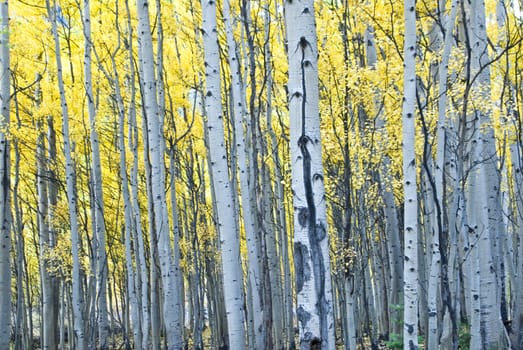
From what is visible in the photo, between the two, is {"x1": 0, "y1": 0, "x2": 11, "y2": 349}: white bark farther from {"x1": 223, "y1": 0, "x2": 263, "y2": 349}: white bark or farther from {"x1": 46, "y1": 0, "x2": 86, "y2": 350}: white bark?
{"x1": 223, "y1": 0, "x2": 263, "y2": 349}: white bark

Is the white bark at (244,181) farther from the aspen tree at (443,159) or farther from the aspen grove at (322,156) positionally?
the aspen tree at (443,159)

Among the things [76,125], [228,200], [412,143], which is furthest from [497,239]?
[76,125]

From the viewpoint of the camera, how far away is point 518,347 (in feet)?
22.2

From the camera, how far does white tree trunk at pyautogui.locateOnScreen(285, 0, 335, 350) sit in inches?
124

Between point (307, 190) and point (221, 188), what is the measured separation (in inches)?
88.9

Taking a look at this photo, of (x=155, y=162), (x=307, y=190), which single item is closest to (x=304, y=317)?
(x=307, y=190)

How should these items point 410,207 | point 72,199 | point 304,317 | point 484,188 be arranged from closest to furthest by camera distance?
point 304,317, point 410,207, point 484,188, point 72,199

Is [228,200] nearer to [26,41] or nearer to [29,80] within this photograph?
[26,41]

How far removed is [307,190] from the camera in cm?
328

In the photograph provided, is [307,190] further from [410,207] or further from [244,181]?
[244,181]

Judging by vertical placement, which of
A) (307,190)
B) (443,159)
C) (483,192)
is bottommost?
(307,190)

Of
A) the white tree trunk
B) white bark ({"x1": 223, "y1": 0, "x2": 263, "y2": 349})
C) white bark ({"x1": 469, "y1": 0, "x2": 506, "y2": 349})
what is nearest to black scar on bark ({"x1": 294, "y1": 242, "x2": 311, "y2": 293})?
the white tree trunk

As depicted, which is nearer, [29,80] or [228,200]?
[228,200]

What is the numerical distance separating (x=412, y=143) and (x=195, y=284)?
891 cm
